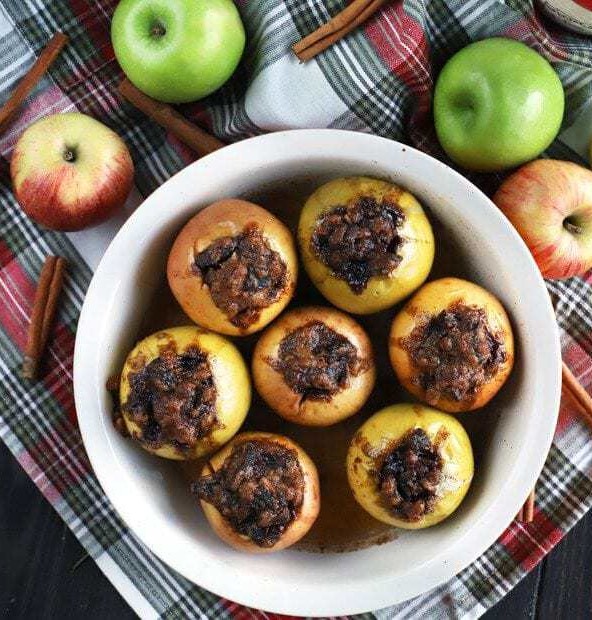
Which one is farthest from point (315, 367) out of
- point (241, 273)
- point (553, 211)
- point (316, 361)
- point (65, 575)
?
point (65, 575)

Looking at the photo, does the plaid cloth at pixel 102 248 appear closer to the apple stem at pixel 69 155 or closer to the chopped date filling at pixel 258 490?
the apple stem at pixel 69 155

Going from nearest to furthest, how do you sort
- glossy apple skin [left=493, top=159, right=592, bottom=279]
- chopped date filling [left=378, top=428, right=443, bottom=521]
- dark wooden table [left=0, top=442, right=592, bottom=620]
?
chopped date filling [left=378, top=428, right=443, bottom=521] < glossy apple skin [left=493, top=159, right=592, bottom=279] < dark wooden table [left=0, top=442, right=592, bottom=620]

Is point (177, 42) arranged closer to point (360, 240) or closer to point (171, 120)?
point (171, 120)

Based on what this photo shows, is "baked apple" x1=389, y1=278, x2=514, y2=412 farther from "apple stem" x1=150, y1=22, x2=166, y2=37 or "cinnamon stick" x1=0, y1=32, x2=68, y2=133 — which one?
"cinnamon stick" x1=0, y1=32, x2=68, y2=133

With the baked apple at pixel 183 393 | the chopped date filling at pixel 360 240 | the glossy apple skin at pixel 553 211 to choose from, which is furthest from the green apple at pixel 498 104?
the baked apple at pixel 183 393

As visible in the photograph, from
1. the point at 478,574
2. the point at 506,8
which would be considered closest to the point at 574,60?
the point at 506,8

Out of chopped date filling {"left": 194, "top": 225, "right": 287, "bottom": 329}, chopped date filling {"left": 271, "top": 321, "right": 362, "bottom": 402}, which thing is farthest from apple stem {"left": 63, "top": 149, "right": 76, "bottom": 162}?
chopped date filling {"left": 271, "top": 321, "right": 362, "bottom": 402}
